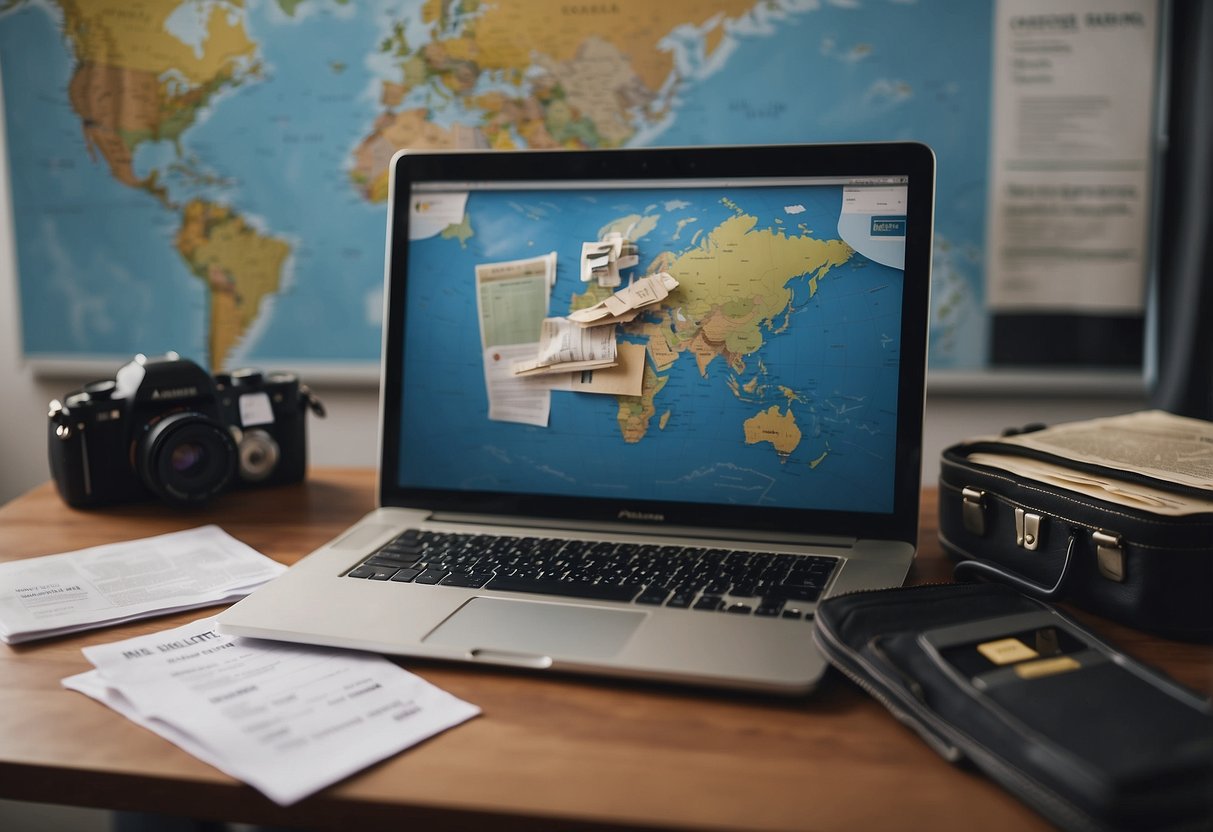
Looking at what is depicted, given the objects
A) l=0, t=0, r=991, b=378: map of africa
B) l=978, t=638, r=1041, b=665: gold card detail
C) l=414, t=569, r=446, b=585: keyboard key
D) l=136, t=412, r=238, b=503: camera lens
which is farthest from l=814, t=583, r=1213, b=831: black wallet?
l=0, t=0, r=991, b=378: map of africa

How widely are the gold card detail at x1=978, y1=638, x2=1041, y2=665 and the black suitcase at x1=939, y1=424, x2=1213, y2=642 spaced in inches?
6.1

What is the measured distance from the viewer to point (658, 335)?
90 cm

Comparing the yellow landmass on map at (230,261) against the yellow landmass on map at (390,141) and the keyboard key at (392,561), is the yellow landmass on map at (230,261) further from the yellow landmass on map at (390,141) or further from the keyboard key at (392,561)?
the keyboard key at (392,561)

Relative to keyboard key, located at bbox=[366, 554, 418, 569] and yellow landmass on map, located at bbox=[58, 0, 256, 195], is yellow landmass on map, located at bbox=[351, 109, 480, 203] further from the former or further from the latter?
keyboard key, located at bbox=[366, 554, 418, 569]

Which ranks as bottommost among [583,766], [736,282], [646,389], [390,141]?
[583,766]

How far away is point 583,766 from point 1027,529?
0.43 m

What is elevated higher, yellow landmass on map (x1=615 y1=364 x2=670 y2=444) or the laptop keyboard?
yellow landmass on map (x1=615 y1=364 x2=670 y2=444)

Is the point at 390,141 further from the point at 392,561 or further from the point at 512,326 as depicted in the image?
the point at 392,561

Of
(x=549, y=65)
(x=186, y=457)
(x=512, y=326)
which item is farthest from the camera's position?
(x=549, y=65)

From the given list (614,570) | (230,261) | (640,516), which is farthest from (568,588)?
(230,261)

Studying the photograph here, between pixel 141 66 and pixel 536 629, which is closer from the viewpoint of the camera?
pixel 536 629

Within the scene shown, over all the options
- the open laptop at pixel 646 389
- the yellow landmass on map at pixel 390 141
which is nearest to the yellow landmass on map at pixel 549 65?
the yellow landmass on map at pixel 390 141

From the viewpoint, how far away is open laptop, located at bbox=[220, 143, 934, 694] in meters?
0.80

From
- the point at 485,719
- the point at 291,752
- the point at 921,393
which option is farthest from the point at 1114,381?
the point at 291,752
